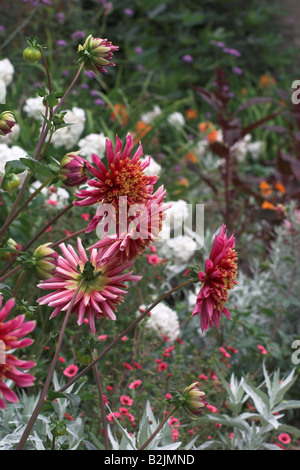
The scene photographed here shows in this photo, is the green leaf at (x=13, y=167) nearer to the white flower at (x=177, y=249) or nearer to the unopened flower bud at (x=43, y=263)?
the unopened flower bud at (x=43, y=263)

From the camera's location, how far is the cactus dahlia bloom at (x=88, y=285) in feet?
2.82

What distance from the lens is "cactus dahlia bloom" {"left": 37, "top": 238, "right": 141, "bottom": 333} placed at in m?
0.86

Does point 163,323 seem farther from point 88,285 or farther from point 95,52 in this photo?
point 95,52

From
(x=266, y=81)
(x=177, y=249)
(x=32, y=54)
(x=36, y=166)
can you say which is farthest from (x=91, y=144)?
(x=266, y=81)

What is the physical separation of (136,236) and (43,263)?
0.15 metres

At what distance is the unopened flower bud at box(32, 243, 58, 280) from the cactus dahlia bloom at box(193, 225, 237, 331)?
23 cm

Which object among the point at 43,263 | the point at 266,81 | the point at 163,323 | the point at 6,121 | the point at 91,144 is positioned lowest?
the point at 163,323

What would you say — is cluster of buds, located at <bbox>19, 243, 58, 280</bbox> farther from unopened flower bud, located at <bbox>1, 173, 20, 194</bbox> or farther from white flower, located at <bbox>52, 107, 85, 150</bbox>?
white flower, located at <bbox>52, 107, 85, 150</bbox>

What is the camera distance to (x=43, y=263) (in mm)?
752

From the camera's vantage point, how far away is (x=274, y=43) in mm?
5211

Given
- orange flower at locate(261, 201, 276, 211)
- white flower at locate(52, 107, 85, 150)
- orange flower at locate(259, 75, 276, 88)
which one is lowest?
orange flower at locate(261, 201, 276, 211)

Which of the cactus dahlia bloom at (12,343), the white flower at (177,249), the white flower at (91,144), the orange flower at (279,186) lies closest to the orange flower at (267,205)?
the orange flower at (279,186)

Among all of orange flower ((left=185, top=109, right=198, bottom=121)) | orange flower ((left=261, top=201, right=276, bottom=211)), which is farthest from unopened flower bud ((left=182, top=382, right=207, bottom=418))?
orange flower ((left=185, top=109, right=198, bottom=121))

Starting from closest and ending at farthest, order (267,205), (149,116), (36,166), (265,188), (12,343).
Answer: (12,343) < (36,166) < (267,205) < (265,188) < (149,116)
